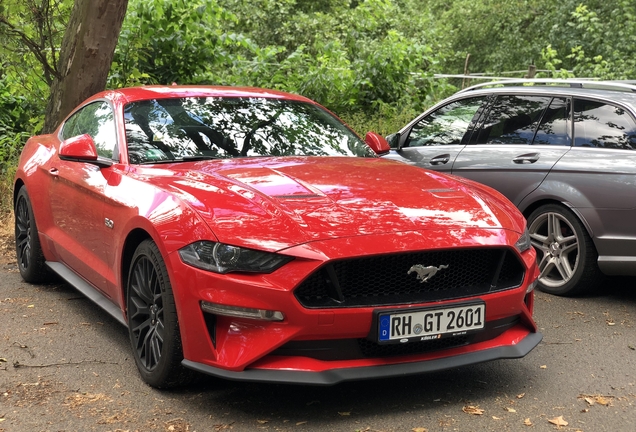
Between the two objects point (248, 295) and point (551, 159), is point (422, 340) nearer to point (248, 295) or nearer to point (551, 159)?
point (248, 295)

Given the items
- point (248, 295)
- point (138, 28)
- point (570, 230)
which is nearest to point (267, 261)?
point (248, 295)

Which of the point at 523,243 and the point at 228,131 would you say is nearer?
the point at 523,243

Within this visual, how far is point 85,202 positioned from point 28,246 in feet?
5.79

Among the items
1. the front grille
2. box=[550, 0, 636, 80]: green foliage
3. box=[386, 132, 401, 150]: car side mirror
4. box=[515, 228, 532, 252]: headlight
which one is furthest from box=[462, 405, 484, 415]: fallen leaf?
box=[550, 0, 636, 80]: green foliage

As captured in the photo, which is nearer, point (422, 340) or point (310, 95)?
point (422, 340)

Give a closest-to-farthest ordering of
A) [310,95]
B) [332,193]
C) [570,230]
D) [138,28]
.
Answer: [332,193]
[570,230]
[138,28]
[310,95]

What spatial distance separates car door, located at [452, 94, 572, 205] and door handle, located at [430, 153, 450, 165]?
0.13 meters

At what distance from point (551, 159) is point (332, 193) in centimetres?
281

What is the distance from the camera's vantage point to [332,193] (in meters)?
4.44

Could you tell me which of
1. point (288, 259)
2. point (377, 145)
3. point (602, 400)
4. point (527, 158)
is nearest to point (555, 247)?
point (527, 158)

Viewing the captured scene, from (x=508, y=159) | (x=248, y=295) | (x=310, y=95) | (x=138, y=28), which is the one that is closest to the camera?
(x=248, y=295)

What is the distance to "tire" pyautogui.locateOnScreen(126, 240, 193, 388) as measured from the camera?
13.5 ft

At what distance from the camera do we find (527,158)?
684 centimetres

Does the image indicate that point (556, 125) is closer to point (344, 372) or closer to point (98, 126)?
point (98, 126)
